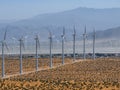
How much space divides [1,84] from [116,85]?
1266 cm

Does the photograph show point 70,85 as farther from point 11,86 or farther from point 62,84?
point 11,86

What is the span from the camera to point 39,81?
5800 cm

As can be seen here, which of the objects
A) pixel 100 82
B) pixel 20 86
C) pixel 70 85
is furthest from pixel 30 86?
pixel 100 82

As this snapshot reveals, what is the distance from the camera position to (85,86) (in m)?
52.1

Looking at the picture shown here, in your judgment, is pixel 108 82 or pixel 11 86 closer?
pixel 11 86

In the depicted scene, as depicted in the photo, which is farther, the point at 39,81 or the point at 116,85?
the point at 39,81

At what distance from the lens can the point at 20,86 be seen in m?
52.5

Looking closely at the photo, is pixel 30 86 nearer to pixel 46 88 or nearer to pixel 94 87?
pixel 46 88

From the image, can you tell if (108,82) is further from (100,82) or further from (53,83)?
(53,83)

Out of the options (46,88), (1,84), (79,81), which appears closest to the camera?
(46,88)

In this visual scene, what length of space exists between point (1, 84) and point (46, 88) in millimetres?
6498

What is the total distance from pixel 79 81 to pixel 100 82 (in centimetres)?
290

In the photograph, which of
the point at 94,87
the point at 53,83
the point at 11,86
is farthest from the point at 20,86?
the point at 94,87

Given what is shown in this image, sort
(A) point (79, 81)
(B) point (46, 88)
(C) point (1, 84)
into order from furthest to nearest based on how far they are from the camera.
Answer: (A) point (79, 81) < (C) point (1, 84) < (B) point (46, 88)
